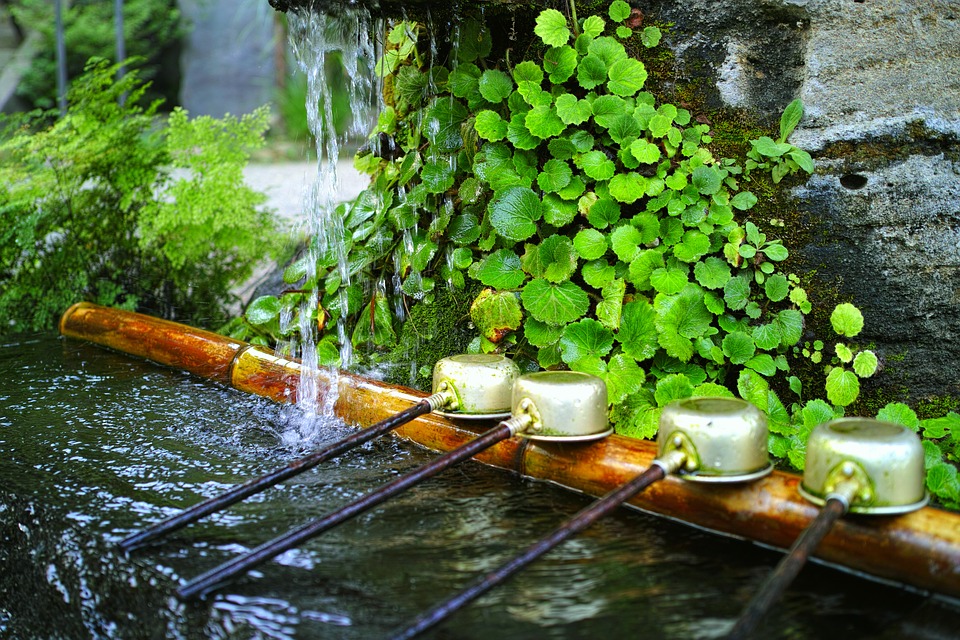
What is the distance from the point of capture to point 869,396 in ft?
8.43

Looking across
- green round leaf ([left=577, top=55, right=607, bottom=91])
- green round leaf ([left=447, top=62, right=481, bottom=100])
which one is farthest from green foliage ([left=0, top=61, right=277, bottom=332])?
green round leaf ([left=577, top=55, right=607, bottom=91])

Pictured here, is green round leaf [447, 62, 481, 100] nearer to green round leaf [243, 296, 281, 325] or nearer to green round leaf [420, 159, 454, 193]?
green round leaf [420, 159, 454, 193]

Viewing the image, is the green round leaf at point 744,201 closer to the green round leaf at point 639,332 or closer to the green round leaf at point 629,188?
the green round leaf at point 629,188

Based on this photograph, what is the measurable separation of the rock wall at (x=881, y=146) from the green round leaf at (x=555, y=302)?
718 mm

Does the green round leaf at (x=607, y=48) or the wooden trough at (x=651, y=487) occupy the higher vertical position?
the green round leaf at (x=607, y=48)

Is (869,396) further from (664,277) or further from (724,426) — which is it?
(724,426)

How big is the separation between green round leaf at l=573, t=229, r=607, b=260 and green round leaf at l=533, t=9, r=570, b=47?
619 mm

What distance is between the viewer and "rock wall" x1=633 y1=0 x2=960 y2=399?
2461 mm

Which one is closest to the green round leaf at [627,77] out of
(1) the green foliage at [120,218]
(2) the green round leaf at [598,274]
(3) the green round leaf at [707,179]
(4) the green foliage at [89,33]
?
(3) the green round leaf at [707,179]

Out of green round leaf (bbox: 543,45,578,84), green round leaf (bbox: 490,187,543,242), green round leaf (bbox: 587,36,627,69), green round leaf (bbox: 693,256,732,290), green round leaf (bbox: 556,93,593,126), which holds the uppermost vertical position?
green round leaf (bbox: 587,36,627,69)

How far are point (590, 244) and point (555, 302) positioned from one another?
22 centimetres

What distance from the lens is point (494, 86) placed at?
9.39 ft

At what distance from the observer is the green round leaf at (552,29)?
2689 mm

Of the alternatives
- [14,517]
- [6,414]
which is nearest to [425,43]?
[6,414]
